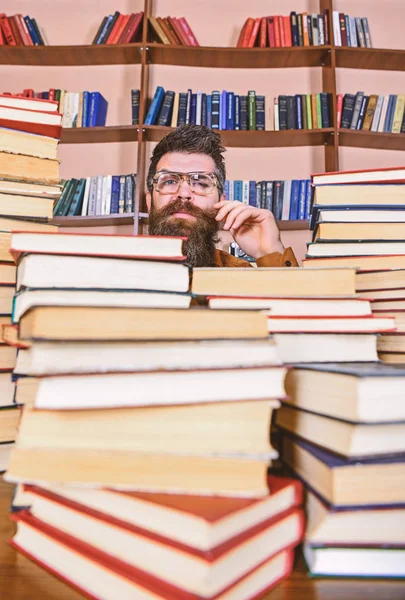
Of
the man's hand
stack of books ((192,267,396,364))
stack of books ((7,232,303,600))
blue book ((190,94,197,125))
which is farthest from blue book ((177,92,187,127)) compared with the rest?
stack of books ((7,232,303,600))

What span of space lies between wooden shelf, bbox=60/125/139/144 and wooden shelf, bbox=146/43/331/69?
45cm

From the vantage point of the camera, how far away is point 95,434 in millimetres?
403

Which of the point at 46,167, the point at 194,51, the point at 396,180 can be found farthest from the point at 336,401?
the point at 194,51

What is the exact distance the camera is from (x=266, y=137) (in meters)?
2.56

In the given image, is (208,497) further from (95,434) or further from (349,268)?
(349,268)

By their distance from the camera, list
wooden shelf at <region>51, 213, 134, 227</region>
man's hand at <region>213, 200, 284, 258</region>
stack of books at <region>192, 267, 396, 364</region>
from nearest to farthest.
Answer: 1. stack of books at <region>192, 267, 396, 364</region>
2. man's hand at <region>213, 200, 284, 258</region>
3. wooden shelf at <region>51, 213, 134, 227</region>

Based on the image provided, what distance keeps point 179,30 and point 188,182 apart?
4.34 ft

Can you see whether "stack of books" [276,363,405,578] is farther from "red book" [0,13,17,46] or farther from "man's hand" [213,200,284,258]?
"red book" [0,13,17,46]

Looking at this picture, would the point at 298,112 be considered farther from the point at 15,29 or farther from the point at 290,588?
the point at 290,588

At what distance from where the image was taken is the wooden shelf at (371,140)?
246 centimetres

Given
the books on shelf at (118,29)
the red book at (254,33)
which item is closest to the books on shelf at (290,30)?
the red book at (254,33)

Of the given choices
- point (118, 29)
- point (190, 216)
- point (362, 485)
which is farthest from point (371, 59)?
point (362, 485)

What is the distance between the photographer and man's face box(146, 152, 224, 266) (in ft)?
5.27

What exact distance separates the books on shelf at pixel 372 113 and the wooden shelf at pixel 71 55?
112 centimetres
